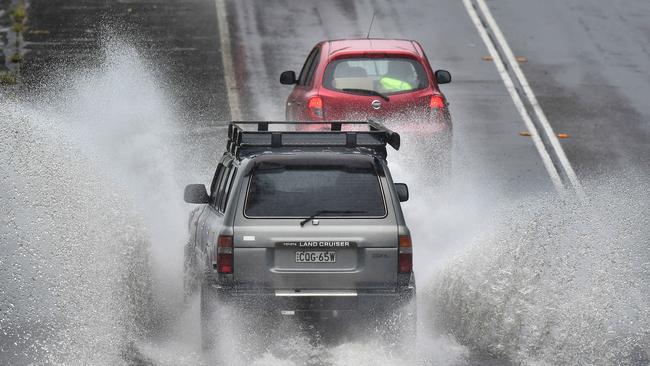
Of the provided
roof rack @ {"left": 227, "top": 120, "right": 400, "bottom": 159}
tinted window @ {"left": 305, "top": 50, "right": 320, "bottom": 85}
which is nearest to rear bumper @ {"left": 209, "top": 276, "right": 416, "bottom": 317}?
roof rack @ {"left": 227, "top": 120, "right": 400, "bottom": 159}

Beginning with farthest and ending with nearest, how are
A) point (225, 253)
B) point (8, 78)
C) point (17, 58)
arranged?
point (17, 58), point (8, 78), point (225, 253)

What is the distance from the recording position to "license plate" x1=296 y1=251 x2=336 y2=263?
38.0 ft

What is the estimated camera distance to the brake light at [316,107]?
18844mm

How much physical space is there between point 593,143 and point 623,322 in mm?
9959

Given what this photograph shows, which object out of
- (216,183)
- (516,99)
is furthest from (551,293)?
(516,99)

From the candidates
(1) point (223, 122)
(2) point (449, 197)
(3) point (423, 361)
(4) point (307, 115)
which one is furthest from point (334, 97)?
(3) point (423, 361)

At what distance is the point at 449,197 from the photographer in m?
19.0

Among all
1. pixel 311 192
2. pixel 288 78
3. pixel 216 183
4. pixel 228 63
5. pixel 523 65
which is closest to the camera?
pixel 311 192

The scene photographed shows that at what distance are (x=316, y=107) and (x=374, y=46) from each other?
1114mm

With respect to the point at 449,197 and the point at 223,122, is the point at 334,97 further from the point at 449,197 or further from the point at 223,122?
the point at 223,122

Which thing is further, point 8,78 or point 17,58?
point 17,58

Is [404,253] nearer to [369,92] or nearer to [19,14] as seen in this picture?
[369,92]

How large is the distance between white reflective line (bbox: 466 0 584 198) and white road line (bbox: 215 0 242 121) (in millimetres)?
4773

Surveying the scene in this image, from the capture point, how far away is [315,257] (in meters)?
11.6
